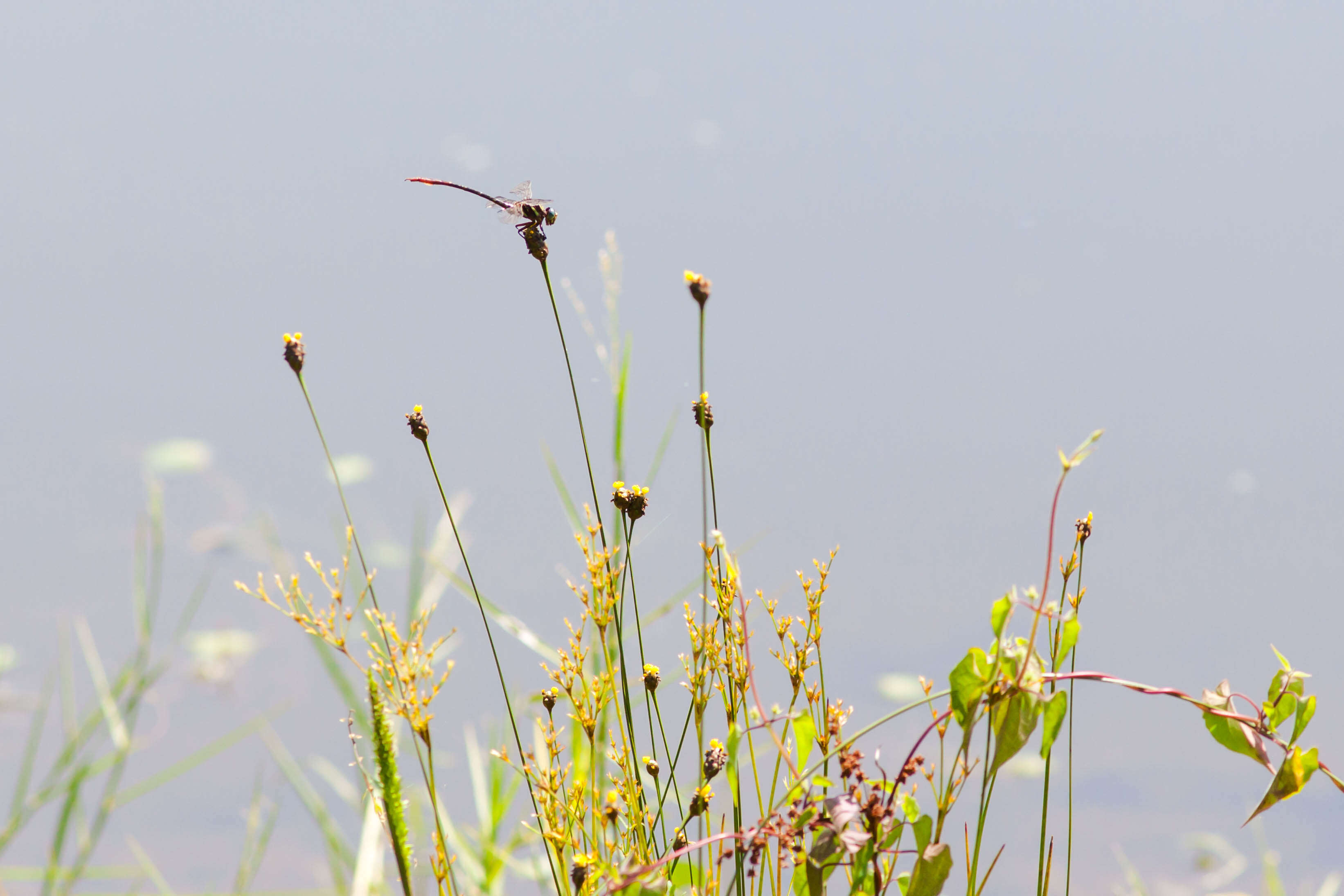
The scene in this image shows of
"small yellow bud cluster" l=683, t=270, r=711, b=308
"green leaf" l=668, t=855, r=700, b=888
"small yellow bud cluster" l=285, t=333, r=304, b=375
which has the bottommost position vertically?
"green leaf" l=668, t=855, r=700, b=888

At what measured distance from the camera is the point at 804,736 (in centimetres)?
55

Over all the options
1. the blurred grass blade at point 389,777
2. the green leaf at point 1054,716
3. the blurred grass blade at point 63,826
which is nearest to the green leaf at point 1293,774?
the green leaf at point 1054,716

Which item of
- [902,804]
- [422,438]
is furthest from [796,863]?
[422,438]

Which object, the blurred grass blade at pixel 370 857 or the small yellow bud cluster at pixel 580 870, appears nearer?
the small yellow bud cluster at pixel 580 870

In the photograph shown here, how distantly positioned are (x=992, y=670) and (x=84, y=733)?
1.17 meters

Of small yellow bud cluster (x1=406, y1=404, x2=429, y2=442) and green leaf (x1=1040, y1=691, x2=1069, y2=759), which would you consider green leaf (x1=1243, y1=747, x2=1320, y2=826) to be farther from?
small yellow bud cluster (x1=406, y1=404, x2=429, y2=442)

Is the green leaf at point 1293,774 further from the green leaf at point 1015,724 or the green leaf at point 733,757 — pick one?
the green leaf at point 733,757

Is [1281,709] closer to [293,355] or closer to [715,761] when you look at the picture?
[715,761]

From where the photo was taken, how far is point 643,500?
0.61 m

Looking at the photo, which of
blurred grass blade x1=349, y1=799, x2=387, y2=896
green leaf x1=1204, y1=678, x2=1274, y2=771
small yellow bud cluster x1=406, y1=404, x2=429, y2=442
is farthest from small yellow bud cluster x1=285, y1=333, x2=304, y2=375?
green leaf x1=1204, y1=678, x2=1274, y2=771

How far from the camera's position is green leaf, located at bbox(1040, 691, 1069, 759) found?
0.51 meters

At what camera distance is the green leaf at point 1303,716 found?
0.51m

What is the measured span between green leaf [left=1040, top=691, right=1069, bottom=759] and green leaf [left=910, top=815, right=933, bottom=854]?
0.08 meters

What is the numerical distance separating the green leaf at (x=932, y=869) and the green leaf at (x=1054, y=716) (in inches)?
3.4
